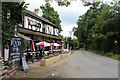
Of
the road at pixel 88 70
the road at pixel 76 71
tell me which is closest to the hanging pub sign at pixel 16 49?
the road at pixel 76 71

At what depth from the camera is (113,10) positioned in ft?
78.8

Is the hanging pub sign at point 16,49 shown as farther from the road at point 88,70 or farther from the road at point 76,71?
the road at point 88,70

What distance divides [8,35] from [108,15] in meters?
23.1

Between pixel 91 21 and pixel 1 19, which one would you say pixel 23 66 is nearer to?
pixel 1 19

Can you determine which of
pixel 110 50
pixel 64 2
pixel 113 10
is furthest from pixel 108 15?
pixel 64 2

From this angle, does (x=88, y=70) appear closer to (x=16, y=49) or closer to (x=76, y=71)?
(x=76, y=71)

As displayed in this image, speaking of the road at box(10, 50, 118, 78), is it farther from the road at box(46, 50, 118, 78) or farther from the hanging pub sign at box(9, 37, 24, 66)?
the hanging pub sign at box(9, 37, 24, 66)

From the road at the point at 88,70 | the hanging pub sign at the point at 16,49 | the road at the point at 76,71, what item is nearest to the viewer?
the road at the point at 76,71

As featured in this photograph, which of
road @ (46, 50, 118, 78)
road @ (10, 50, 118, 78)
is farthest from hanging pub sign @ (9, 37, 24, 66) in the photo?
road @ (46, 50, 118, 78)

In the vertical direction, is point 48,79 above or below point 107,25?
below

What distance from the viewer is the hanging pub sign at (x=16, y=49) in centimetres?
770

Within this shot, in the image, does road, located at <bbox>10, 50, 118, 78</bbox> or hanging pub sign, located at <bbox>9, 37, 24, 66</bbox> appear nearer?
road, located at <bbox>10, 50, 118, 78</bbox>

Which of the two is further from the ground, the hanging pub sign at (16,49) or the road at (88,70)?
the hanging pub sign at (16,49)

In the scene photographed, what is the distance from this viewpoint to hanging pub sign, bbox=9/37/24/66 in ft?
25.2
